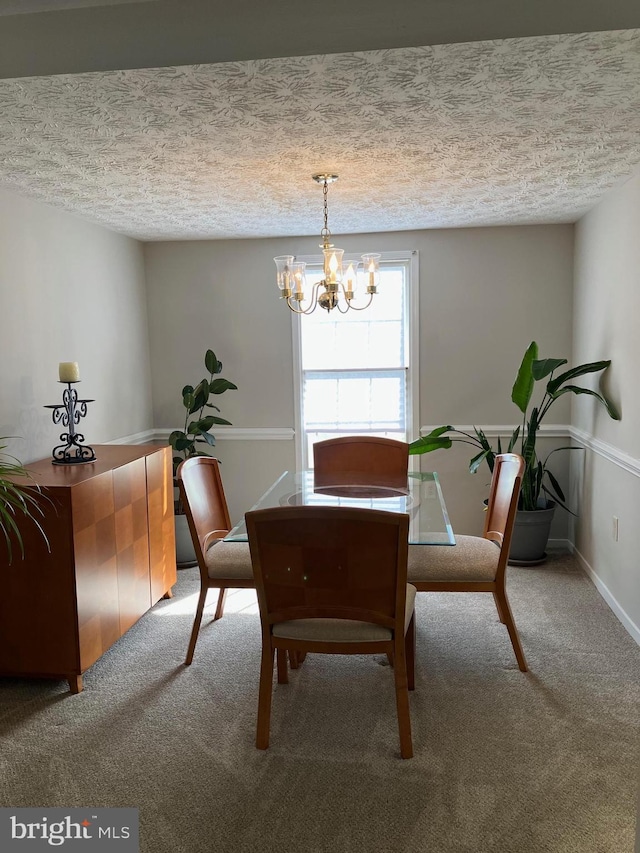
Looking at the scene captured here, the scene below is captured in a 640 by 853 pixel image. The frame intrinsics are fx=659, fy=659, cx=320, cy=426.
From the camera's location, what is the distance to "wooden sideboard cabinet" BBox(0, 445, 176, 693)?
2758 millimetres

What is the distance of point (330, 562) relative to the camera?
221 cm

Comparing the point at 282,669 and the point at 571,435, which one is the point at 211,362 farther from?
the point at 571,435

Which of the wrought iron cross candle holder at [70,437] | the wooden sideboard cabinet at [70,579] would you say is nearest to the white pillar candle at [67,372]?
the wrought iron cross candle holder at [70,437]

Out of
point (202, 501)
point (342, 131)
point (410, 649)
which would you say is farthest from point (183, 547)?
point (342, 131)

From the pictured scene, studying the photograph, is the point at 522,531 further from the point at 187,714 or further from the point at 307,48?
the point at 307,48

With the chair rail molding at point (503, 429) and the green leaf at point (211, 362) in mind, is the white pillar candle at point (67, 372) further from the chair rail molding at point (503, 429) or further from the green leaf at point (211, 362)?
the chair rail molding at point (503, 429)

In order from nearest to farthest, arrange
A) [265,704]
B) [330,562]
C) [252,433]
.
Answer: [330,562]
[265,704]
[252,433]

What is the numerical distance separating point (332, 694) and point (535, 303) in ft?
10.1

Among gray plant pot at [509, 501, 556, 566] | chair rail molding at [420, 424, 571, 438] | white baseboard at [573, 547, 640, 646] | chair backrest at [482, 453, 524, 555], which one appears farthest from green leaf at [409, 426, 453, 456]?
white baseboard at [573, 547, 640, 646]

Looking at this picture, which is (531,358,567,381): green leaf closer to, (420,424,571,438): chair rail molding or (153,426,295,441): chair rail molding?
(420,424,571,438): chair rail molding

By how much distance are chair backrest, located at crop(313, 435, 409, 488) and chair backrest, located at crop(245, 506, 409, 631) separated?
147 centimetres

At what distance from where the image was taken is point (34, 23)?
195 cm

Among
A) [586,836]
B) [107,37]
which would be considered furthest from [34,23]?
[586,836]

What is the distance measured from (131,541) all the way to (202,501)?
458mm
